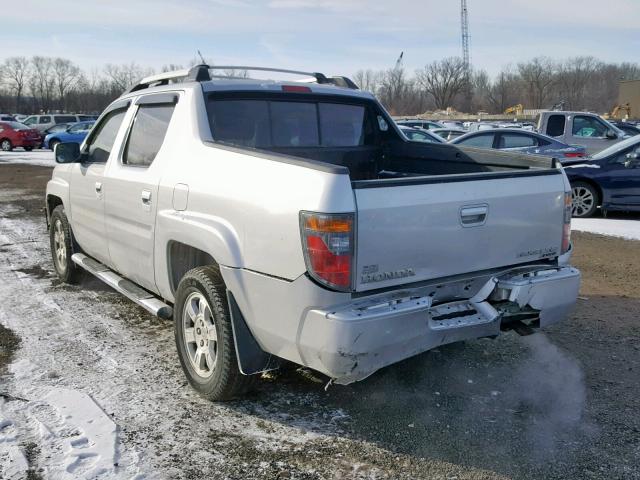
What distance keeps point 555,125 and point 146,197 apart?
1387cm

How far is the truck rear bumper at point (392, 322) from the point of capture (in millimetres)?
3148

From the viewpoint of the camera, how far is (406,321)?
10.7ft

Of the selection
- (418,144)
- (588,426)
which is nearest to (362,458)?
(588,426)

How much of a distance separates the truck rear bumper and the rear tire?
7.86 metres

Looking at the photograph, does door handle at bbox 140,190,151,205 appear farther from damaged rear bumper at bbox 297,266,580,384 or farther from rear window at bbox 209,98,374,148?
damaged rear bumper at bbox 297,266,580,384

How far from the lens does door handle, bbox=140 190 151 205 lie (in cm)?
446

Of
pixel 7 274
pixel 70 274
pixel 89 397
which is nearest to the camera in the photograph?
pixel 89 397

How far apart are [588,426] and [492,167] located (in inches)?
78.0

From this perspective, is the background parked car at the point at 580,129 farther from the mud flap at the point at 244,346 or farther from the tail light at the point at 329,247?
the tail light at the point at 329,247

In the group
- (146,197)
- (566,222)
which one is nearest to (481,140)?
(566,222)

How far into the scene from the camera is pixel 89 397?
13.2 ft

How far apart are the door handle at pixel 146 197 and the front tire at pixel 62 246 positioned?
2129 millimetres

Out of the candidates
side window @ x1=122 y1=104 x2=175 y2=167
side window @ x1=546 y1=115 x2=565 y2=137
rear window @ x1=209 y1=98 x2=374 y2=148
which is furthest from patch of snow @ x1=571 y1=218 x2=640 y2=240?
side window @ x1=122 y1=104 x2=175 y2=167

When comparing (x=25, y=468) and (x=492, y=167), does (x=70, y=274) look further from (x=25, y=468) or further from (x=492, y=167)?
(x=492, y=167)
